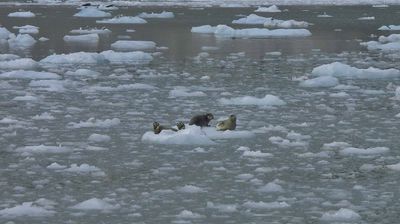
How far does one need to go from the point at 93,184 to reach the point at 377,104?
610 cm

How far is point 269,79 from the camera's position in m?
16.1

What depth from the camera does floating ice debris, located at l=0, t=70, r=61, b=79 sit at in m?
16.2

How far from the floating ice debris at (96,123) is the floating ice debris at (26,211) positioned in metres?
3.92

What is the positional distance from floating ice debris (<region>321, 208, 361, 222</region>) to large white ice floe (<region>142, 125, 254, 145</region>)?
10.1 feet

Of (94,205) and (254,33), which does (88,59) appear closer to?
(254,33)

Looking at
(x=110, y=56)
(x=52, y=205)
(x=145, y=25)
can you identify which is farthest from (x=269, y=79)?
(x=145, y=25)

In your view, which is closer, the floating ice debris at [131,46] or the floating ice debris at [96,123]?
the floating ice debris at [96,123]

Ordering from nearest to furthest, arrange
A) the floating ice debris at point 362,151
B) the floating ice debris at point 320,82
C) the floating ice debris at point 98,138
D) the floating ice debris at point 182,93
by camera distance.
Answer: the floating ice debris at point 362,151, the floating ice debris at point 98,138, the floating ice debris at point 182,93, the floating ice debris at point 320,82

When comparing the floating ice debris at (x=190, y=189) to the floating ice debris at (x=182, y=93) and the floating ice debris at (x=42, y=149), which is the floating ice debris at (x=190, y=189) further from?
the floating ice debris at (x=182, y=93)

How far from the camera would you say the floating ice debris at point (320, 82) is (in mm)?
15125

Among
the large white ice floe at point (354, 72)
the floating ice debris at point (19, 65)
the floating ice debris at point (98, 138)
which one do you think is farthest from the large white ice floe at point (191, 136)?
the floating ice debris at point (19, 65)

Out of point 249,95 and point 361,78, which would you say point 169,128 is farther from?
point 361,78

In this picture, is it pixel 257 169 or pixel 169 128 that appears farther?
pixel 169 128

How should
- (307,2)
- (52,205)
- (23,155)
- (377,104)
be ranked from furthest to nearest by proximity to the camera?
(307,2), (377,104), (23,155), (52,205)
